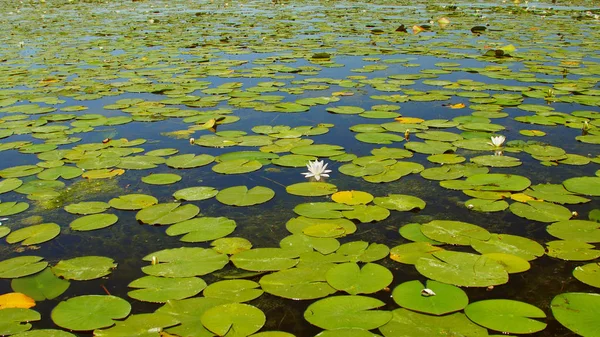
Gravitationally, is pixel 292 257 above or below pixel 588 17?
below

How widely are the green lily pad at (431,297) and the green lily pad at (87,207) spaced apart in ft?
5.62

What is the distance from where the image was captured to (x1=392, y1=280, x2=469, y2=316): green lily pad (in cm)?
188

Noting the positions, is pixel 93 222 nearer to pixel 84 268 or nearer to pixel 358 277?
pixel 84 268

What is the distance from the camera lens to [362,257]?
2.26 metres

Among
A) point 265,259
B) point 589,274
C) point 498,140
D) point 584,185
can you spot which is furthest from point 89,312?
point 498,140

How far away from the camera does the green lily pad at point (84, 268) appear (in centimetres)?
219

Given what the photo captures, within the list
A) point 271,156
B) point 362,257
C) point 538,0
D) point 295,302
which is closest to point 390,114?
point 271,156

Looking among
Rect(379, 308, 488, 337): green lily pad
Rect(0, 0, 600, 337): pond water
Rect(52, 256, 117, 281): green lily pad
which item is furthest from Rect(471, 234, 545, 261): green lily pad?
Rect(52, 256, 117, 281): green lily pad

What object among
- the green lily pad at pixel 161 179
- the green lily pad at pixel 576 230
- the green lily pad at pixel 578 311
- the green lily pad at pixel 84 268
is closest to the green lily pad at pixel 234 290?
the green lily pad at pixel 84 268

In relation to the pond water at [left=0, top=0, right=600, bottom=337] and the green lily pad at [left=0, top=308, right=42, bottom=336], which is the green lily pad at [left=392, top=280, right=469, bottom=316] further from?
the green lily pad at [left=0, top=308, right=42, bottom=336]

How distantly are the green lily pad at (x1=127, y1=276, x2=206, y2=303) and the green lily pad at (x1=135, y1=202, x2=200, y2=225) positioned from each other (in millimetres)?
529

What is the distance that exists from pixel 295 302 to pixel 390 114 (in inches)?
108

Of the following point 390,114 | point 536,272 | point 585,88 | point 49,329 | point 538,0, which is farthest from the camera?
point 538,0

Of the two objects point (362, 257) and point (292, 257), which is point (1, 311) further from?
point (362, 257)
